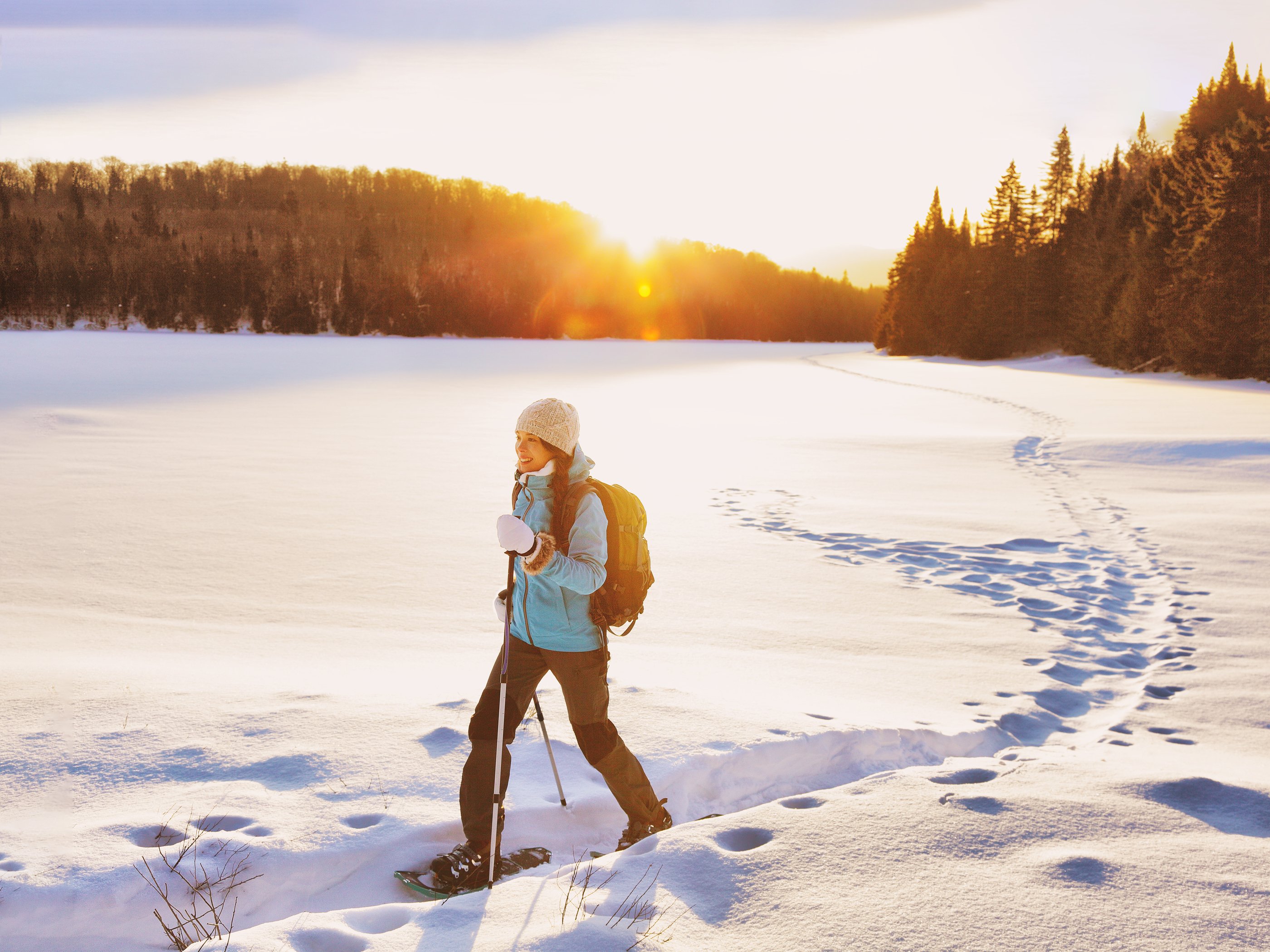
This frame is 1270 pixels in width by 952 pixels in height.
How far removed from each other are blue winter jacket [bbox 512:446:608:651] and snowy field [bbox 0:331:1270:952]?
2.53 ft

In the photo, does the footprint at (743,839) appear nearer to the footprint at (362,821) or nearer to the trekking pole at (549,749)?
the trekking pole at (549,749)

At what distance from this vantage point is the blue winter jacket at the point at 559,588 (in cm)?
280

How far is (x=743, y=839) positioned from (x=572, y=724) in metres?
0.72

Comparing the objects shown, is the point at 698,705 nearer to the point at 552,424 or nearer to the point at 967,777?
the point at 967,777

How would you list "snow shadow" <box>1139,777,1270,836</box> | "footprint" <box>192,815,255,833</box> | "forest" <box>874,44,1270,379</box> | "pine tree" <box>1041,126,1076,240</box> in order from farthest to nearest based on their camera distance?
"pine tree" <box>1041,126,1076,240</box>, "forest" <box>874,44,1270,379</box>, "footprint" <box>192,815,255,833</box>, "snow shadow" <box>1139,777,1270,836</box>

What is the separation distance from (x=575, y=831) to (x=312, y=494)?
26.0ft

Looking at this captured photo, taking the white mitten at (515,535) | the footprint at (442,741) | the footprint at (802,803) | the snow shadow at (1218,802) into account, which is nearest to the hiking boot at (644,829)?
the footprint at (802,803)

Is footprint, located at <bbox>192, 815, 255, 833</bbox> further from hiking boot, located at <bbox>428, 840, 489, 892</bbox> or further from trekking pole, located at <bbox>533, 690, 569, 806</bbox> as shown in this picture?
trekking pole, located at <bbox>533, 690, 569, 806</bbox>

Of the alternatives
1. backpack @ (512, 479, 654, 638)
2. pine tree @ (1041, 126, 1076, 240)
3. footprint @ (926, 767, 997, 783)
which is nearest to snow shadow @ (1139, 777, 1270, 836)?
footprint @ (926, 767, 997, 783)

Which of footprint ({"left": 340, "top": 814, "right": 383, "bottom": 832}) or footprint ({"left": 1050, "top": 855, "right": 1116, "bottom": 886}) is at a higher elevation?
footprint ({"left": 1050, "top": 855, "right": 1116, "bottom": 886})

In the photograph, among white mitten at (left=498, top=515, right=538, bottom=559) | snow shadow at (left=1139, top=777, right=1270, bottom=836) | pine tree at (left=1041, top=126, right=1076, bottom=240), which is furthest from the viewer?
pine tree at (left=1041, top=126, right=1076, bottom=240)

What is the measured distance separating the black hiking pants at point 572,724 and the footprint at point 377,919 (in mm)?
437

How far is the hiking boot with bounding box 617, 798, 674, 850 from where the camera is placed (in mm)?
3102

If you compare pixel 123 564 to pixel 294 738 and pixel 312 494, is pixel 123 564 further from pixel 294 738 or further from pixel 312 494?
pixel 294 738
